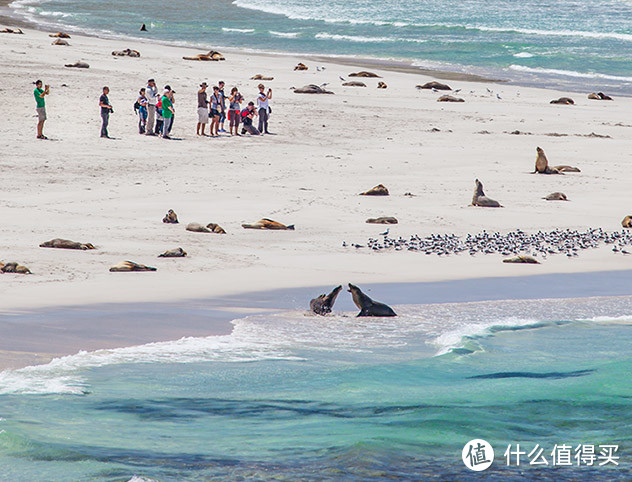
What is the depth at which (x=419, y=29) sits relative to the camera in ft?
210

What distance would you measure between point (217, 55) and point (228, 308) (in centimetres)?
2963

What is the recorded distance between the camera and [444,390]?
8.78m

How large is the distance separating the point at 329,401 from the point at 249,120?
661 inches

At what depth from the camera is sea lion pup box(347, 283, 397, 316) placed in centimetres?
1081

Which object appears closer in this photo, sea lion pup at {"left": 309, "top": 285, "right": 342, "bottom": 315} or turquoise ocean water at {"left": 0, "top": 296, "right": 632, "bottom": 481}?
turquoise ocean water at {"left": 0, "top": 296, "right": 632, "bottom": 481}

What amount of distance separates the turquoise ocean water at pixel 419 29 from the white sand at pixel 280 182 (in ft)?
42.3

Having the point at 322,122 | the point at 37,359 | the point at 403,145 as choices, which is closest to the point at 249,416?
the point at 37,359

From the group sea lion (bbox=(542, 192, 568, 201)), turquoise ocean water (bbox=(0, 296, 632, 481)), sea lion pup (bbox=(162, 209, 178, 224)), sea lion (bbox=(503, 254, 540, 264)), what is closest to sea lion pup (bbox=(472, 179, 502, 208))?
sea lion (bbox=(542, 192, 568, 201))

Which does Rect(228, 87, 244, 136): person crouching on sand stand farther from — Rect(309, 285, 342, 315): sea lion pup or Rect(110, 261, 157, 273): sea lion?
Rect(309, 285, 342, 315): sea lion pup

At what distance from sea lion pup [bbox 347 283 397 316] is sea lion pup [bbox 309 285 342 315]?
0.19 metres

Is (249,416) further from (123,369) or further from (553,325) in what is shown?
(553,325)

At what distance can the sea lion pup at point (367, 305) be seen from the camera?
426 inches

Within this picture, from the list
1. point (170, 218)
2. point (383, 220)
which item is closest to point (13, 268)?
point (170, 218)

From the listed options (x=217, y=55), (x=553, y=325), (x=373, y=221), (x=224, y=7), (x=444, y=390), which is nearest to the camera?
(x=444, y=390)
